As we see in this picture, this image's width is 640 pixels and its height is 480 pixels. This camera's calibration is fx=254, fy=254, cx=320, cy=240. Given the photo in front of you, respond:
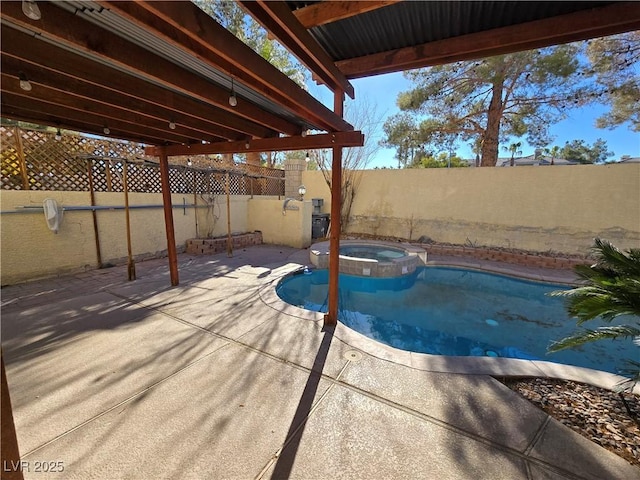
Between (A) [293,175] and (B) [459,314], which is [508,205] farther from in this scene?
(A) [293,175]

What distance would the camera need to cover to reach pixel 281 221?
9250 mm

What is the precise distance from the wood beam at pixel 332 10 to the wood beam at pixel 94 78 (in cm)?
153

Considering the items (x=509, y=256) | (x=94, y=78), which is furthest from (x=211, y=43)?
(x=509, y=256)

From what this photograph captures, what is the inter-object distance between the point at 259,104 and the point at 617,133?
13527 millimetres

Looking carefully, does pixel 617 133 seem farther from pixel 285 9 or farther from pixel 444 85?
pixel 285 9

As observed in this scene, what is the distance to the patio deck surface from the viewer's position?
1675 mm

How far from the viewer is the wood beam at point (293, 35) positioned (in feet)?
5.35

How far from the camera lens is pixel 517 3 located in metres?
2.12

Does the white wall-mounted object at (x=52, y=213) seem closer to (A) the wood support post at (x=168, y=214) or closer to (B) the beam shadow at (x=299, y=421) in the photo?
(A) the wood support post at (x=168, y=214)

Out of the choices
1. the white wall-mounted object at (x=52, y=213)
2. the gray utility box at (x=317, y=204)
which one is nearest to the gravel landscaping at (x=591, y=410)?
the white wall-mounted object at (x=52, y=213)

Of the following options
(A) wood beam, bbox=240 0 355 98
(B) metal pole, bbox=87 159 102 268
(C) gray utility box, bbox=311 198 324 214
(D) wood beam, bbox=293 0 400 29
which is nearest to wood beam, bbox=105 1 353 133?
(A) wood beam, bbox=240 0 355 98

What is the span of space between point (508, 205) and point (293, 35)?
9.33 m

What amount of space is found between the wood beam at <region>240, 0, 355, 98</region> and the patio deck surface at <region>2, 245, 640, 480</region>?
2905 mm

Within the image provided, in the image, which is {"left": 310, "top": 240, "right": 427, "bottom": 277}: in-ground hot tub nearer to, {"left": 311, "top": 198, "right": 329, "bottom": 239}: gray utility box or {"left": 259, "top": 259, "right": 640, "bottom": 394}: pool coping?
{"left": 311, "top": 198, "right": 329, "bottom": 239}: gray utility box
